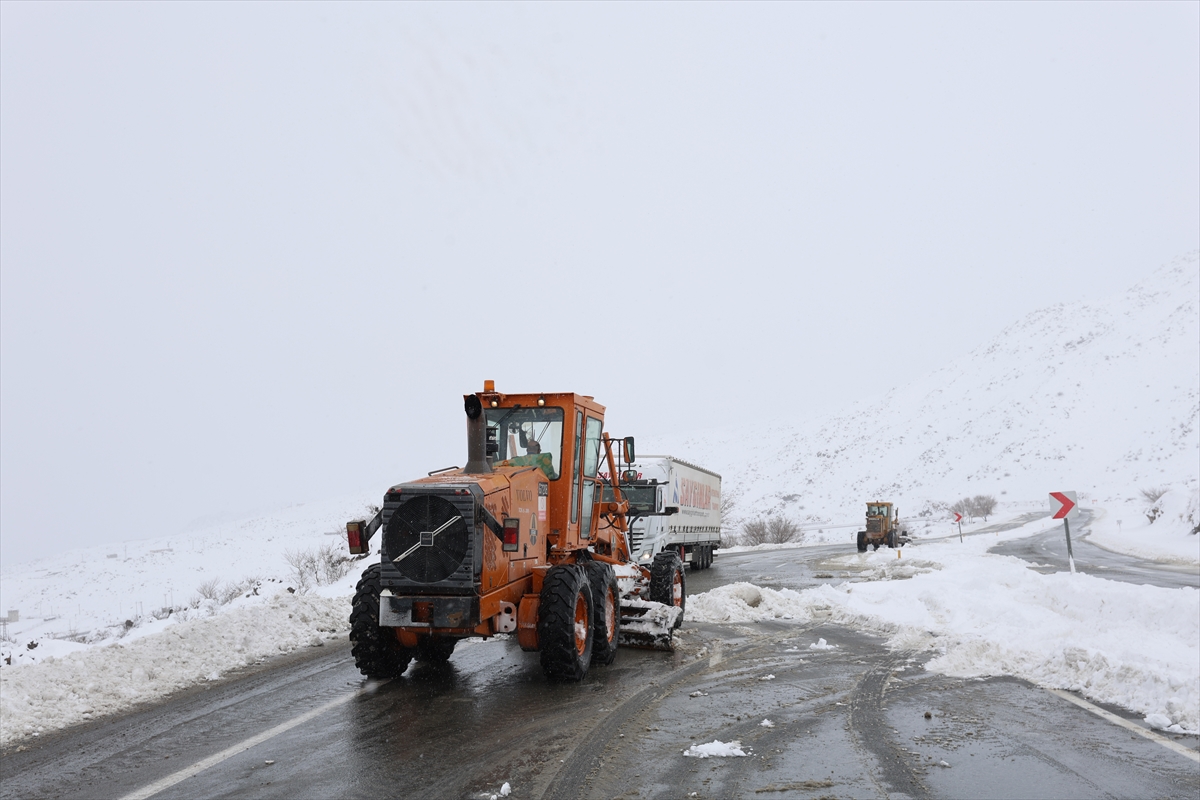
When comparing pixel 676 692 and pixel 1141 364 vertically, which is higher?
pixel 1141 364

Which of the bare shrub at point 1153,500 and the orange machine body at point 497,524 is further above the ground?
the bare shrub at point 1153,500

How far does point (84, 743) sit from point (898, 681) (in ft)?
23.2

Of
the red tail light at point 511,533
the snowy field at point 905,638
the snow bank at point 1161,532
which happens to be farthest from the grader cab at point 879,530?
the red tail light at point 511,533

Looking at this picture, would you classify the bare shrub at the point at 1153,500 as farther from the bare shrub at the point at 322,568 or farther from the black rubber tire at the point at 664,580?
the black rubber tire at the point at 664,580

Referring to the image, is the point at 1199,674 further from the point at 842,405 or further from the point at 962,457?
the point at 842,405

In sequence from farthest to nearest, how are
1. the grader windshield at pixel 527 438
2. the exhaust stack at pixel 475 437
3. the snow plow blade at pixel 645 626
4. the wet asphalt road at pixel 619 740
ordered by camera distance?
1. the snow plow blade at pixel 645 626
2. the grader windshield at pixel 527 438
3. the exhaust stack at pixel 475 437
4. the wet asphalt road at pixel 619 740

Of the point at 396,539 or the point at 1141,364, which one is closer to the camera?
the point at 396,539

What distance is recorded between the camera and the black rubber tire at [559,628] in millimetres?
7867

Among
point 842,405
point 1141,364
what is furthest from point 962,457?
point 842,405

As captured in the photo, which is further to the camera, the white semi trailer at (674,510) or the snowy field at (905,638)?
the white semi trailer at (674,510)

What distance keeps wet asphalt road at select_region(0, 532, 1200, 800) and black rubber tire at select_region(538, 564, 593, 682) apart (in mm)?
246

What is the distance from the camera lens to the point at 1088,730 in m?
6.39

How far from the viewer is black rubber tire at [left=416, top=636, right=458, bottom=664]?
28.2 ft

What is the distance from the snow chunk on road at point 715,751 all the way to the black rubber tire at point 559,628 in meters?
2.17
